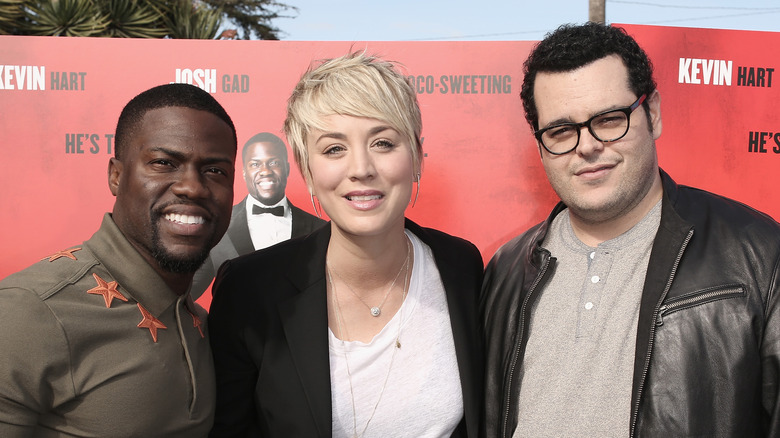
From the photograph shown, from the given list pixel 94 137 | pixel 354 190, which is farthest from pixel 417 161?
pixel 94 137

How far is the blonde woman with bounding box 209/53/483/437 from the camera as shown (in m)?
1.93

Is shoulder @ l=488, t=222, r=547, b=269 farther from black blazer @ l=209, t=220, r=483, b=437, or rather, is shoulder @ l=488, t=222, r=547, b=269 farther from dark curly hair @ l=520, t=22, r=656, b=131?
dark curly hair @ l=520, t=22, r=656, b=131

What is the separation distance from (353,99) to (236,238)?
1.68 m

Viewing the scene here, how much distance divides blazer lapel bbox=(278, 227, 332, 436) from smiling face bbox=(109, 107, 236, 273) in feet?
1.21

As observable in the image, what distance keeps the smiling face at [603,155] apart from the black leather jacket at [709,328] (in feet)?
0.43

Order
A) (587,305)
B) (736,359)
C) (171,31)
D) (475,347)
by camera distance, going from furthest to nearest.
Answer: (171,31) → (475,347) → (587,305) → (736,359)

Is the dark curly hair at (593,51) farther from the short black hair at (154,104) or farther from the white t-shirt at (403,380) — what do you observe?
the short black hair at (154,104)

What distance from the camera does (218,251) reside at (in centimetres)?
338

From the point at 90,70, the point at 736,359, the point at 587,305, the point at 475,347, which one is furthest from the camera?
the point at 90,70

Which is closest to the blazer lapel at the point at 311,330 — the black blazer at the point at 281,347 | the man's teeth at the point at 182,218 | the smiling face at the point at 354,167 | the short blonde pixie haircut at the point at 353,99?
the black blazer at the point at 281,347

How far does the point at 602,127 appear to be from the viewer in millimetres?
1932

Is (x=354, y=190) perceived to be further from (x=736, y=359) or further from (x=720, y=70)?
(x=720, y=70)

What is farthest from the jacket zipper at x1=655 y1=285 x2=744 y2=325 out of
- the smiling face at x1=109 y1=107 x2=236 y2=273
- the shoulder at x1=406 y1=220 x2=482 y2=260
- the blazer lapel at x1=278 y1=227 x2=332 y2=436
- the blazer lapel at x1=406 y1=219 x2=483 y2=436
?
the smiling face at x1=109 y1=107 x2=236 y2=273

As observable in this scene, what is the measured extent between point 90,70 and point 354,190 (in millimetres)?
2164
